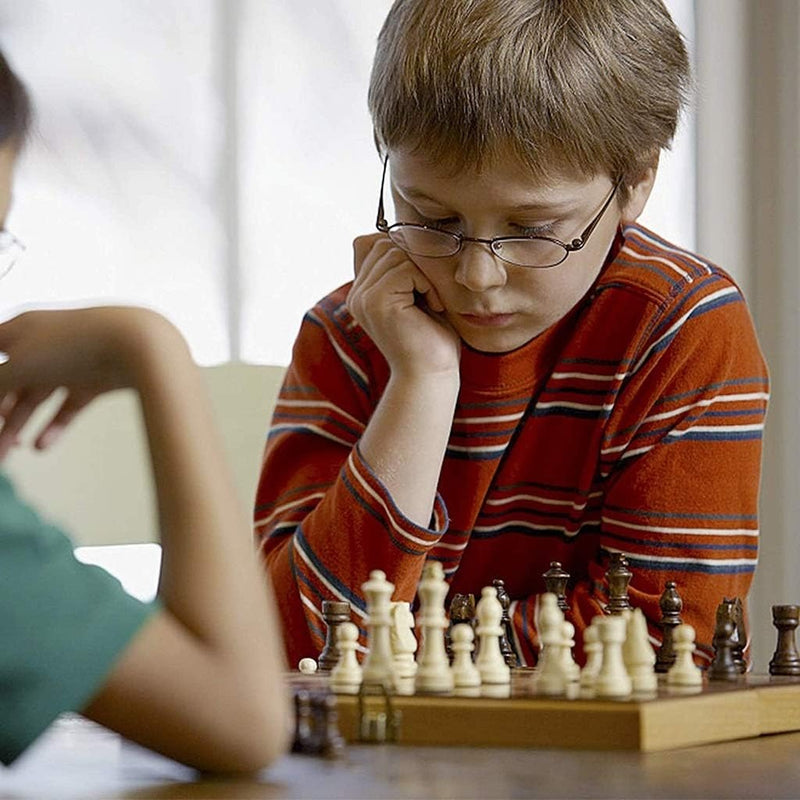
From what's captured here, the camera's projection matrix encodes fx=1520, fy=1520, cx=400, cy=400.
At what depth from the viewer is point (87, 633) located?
0.84 metres

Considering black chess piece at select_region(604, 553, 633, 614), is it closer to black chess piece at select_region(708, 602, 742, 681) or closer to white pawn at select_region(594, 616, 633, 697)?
black chess piece at select_region(708, 602, 742, 681)

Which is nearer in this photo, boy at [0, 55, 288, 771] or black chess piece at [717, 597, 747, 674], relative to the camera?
boy at [0, 55, 288, 771]

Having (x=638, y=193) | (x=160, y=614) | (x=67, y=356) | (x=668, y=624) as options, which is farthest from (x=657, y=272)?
(x=160, y=614)

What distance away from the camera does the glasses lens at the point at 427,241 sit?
159 cm

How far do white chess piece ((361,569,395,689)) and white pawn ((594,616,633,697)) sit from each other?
0.15m

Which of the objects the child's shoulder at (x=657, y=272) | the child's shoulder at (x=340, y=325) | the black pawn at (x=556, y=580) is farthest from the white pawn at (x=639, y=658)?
the child's shoulder at (x=340, y=325)

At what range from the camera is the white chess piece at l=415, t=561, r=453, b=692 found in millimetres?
1117

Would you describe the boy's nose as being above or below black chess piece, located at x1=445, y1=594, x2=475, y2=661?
above

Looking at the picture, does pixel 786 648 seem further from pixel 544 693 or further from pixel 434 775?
pixel 434 775

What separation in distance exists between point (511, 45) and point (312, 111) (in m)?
1.56

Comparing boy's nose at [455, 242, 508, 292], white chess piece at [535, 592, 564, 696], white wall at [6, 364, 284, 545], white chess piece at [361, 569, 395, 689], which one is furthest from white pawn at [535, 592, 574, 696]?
white wall at [6, 364, 284, 545]

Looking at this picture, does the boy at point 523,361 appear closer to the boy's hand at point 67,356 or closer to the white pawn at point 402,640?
the white pawn at point 402,640

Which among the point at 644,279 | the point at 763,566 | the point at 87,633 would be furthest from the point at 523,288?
the point at 763,566

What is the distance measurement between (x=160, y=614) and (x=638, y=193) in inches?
40.0
